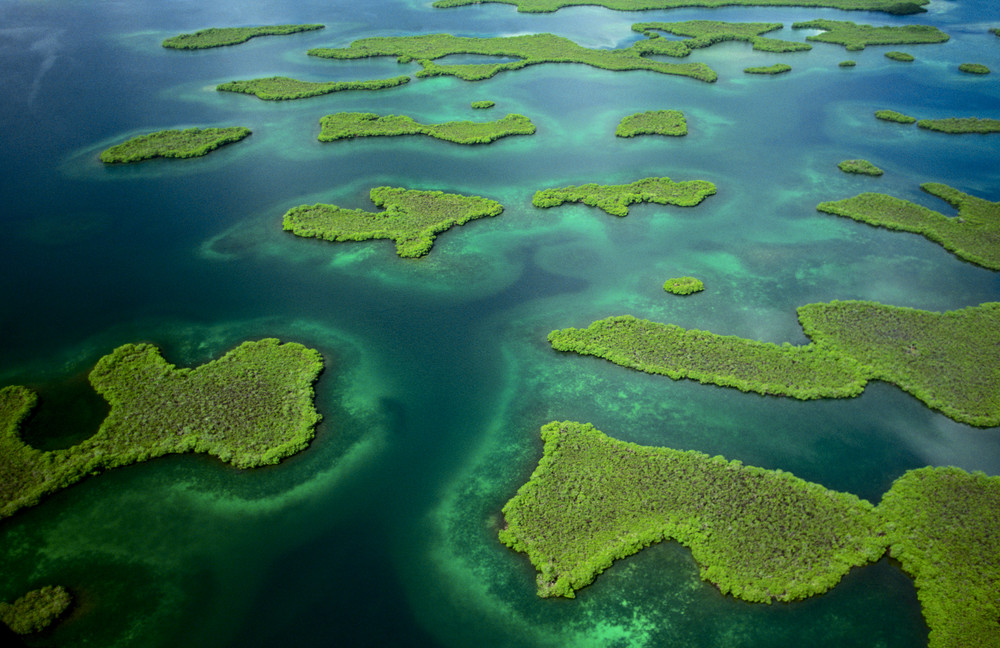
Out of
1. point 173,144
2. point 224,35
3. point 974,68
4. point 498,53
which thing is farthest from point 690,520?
point 224,35

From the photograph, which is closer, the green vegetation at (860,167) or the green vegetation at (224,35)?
→ the green vegetation at (860,167)

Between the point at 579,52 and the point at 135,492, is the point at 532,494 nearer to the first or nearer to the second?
the point at 135,492

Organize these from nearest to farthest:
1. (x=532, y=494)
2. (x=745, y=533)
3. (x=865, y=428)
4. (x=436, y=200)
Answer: (x=745, y=533)
(x=532, y=494)
(x=865, y=428)
(x=436, y=200)

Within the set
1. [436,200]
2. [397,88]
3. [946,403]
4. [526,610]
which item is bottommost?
[526,610]

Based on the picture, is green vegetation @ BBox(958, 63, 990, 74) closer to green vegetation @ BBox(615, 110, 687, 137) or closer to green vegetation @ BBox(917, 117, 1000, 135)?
green vegetation @ BBox(917, 117, 1000, 135)

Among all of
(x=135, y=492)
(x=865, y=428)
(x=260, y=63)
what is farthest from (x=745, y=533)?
(x=260, y=63)

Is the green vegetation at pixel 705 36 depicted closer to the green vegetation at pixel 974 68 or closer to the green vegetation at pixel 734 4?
the green vegetation at pixel 734 4

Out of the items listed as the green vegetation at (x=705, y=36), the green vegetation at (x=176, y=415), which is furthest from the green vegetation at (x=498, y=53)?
the green vegetation at (x=176, y=415)
